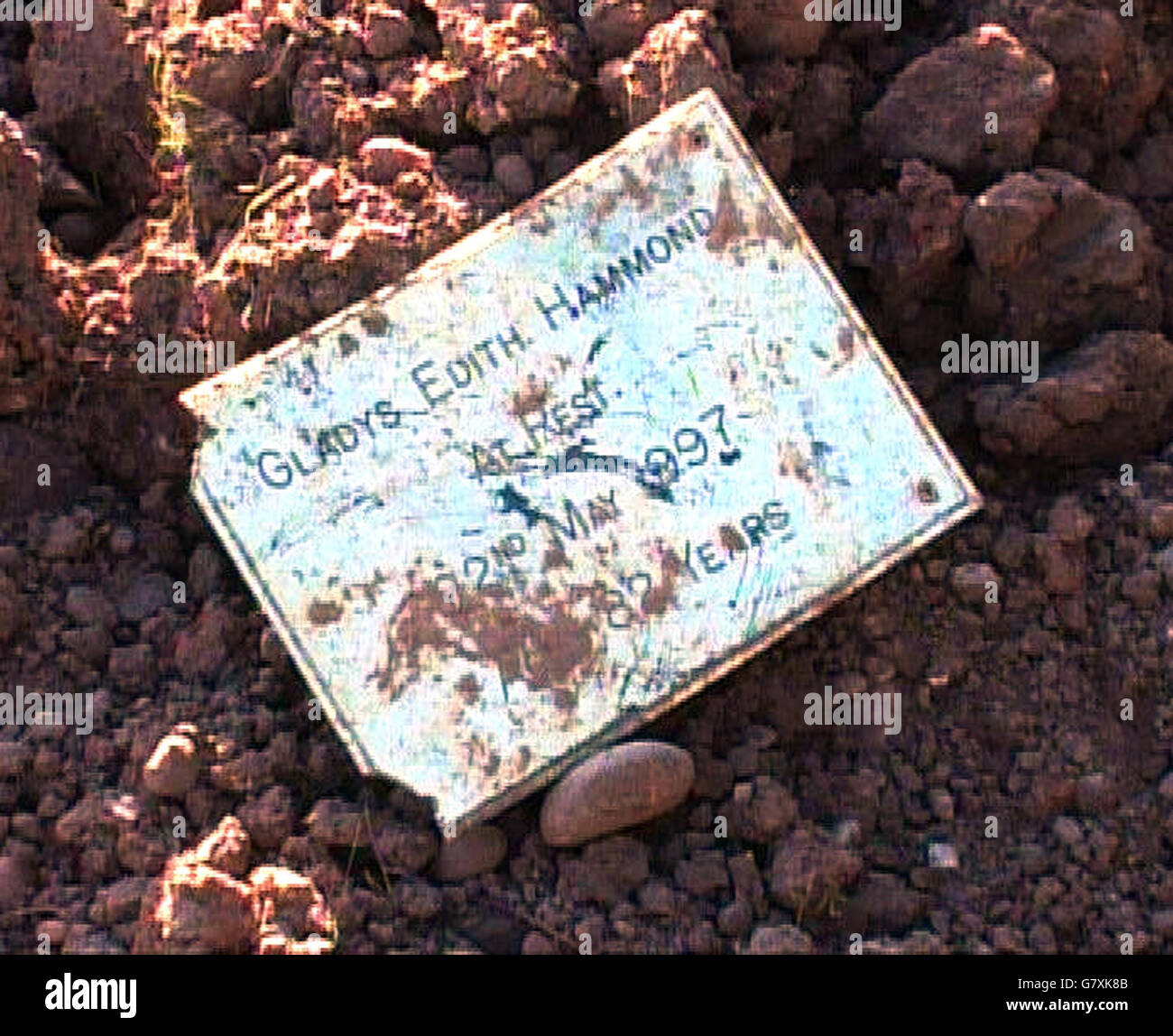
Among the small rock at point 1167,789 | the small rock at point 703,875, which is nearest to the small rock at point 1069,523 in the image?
the small rock at point 1167,789

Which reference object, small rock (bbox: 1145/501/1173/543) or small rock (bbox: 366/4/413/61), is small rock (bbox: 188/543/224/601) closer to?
small rock (bbox: 366/4/413/61)

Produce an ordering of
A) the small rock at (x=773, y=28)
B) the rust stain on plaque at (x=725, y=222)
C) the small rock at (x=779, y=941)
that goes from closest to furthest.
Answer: the small rock at (x=779, y=941) → the rust stain on plaque at (x=725, y=222) → the small rock at (x=773, y=28)

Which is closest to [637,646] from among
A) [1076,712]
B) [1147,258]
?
[1076,712]

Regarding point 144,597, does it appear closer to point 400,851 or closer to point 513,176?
point 400,851

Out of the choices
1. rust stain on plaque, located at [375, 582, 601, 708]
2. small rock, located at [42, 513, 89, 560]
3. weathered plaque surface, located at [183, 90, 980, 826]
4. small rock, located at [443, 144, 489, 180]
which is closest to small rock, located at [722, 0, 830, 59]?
weathered plaque surface, located at [183, 90, 980, 826]

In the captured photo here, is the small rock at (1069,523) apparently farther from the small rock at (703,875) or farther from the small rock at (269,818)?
the small rock at (269,818)

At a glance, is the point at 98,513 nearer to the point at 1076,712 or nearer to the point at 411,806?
the point at 411,806
